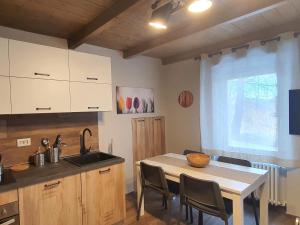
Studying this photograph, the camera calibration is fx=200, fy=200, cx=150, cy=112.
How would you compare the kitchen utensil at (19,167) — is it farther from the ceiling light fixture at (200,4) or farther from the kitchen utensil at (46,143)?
the ceiling light fixture at (200,4)

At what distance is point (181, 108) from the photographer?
12.2 ft

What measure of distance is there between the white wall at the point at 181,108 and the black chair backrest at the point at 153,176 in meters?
1.36

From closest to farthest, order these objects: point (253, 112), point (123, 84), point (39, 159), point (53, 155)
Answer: point (39, 159) → point (53, 155) → point (253, 112) → point (123, 84)

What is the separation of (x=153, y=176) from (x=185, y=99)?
67.5 inches

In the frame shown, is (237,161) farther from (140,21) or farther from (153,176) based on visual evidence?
(140,21)

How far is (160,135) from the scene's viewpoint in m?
3.93

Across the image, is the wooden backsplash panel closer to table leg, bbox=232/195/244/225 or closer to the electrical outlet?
the electrical outlet

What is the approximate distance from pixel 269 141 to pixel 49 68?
2.80 m

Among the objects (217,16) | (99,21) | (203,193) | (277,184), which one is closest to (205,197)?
(203,193)

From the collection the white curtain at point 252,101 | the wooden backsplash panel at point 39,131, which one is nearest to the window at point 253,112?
the white curtain at point 252,101

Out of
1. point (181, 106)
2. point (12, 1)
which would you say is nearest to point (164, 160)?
point (181, 106)

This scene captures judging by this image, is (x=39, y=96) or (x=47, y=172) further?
(x=39, y=96)

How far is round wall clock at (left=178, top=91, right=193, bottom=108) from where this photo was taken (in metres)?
3.54

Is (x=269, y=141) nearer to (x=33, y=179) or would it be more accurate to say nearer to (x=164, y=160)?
(x=164, y=160)
